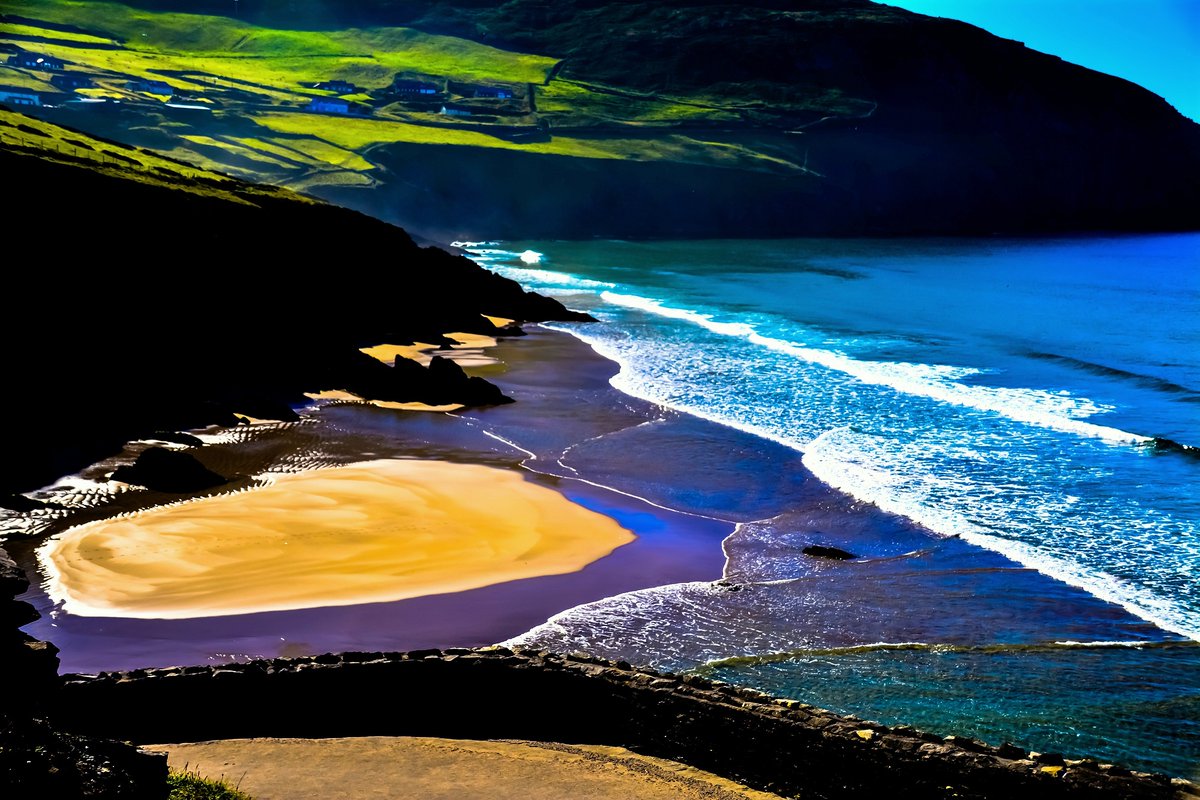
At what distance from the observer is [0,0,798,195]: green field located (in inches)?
4373

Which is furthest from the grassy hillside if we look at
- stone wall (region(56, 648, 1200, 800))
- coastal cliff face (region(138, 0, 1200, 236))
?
stone wall (region(56, 648, 1200, 800))

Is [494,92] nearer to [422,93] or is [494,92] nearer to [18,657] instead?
[422,93]

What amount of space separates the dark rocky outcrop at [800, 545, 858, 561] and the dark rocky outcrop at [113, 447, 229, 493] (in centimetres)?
1220

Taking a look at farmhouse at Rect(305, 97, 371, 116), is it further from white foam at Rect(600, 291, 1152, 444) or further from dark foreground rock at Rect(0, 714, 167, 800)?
dark foreground rock at Rect(0, 714, 167, 800)

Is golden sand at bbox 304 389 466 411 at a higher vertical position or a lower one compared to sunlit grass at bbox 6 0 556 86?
lower

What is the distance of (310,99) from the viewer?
446 ft

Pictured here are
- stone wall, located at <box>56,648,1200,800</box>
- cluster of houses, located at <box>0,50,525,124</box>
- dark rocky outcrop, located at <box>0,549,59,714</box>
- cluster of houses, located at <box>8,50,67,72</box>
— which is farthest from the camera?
cluster of houses, located at <box>8,50,67,72</box>

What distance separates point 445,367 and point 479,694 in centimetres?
2205

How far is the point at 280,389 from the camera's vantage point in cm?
3309

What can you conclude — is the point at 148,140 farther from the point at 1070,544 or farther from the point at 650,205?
the point at 1070,544

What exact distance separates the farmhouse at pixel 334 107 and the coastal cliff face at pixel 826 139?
20.5m

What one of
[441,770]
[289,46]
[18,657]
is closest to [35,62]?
[289,46]

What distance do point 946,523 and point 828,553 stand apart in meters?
3.26

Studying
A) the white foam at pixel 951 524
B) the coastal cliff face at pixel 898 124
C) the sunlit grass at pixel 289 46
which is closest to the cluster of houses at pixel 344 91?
the sunlit grass at pixel 289 46
